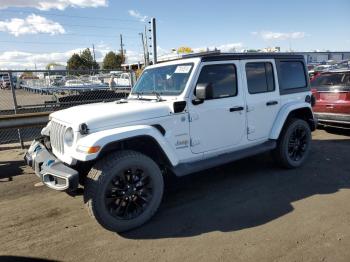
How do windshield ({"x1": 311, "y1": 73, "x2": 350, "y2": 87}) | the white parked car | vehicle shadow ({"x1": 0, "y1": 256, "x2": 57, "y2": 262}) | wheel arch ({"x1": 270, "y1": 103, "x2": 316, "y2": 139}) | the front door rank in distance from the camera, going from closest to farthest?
1. vehicle shadow ({"x1": 0, "y1": 256, "x2": 57, "y2": 262})
2. the front door
3. wheel arch ({"x1": 270, "y1": 103, "x2": 316, "y2": 139})
4. windshield ({"x1": 311, "y1": 73, "x2": 350, "y2": 87})
5. the white parked car

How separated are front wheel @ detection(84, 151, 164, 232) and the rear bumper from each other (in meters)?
5.64

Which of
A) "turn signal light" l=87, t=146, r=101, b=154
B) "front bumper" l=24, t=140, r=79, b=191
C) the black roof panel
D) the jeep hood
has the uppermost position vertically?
the black roof panel

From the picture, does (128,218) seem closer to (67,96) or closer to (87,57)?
(67,96)

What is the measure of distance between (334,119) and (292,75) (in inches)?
114

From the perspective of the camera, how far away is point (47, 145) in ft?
14.7

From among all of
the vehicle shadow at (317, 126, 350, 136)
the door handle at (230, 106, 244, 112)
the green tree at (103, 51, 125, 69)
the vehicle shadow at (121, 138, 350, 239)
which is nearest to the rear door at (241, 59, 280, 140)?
the door handle at (230, 106, 244, 112)

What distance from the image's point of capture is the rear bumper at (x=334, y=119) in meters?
7.65

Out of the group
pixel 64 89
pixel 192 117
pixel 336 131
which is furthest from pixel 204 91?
pixel 64 89

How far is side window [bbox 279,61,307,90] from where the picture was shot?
5508mm

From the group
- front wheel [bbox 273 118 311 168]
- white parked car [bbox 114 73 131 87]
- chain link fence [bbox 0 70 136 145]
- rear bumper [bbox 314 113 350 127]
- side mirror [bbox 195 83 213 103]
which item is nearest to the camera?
side mirror [bbox 195 83 213 103]

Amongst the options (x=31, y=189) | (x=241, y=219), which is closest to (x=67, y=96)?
(x=31, y=189)

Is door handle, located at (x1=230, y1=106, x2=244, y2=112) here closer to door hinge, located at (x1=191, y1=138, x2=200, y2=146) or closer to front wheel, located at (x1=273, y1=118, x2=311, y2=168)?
door hinge, located at (x1=191, y1=138, x2=200, y2=146)

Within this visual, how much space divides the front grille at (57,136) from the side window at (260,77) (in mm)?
2783

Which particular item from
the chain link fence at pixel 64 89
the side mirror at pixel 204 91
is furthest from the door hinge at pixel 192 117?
the chain link fence at pixel 64 89
